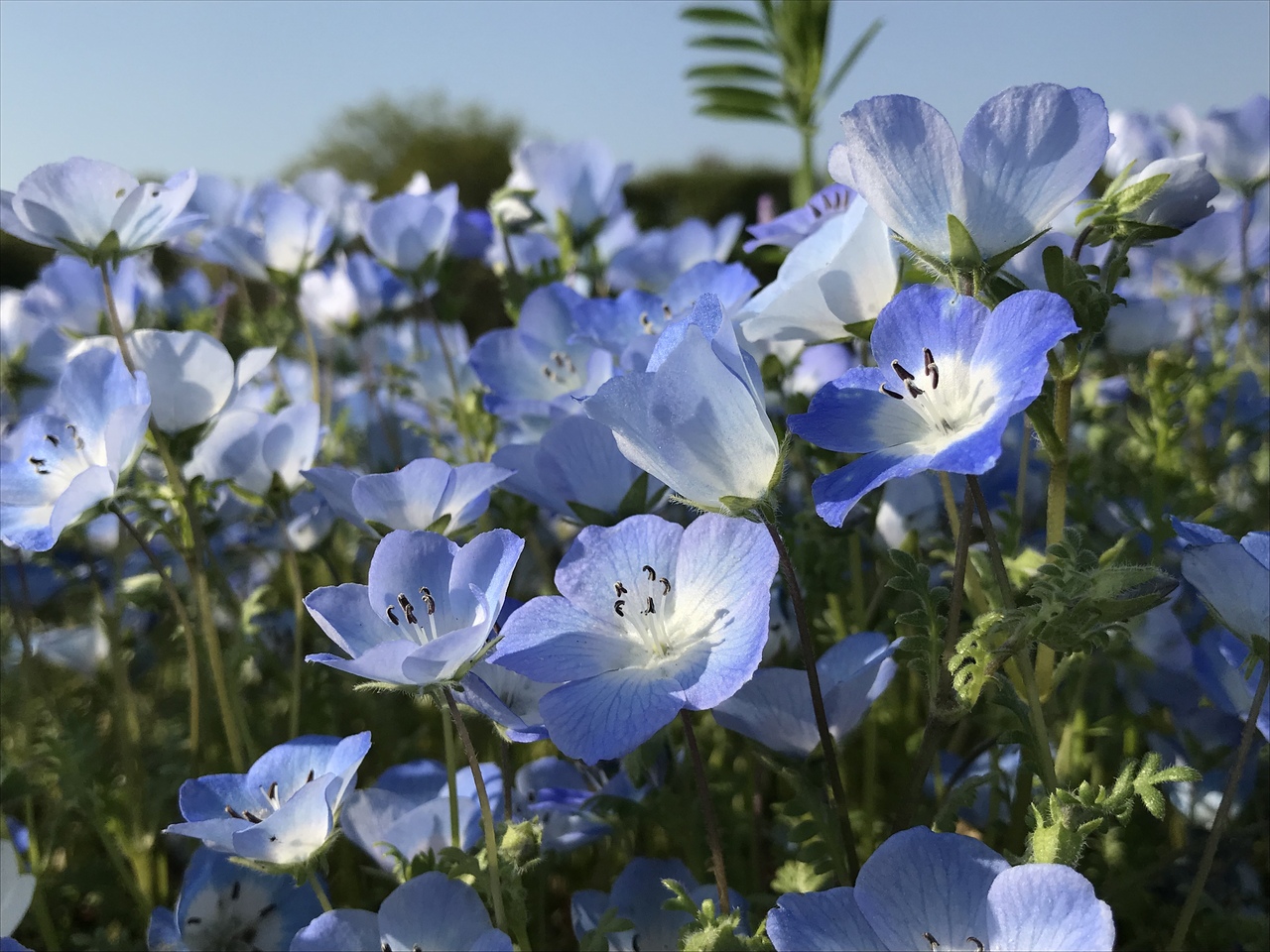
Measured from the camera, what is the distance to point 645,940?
0.80 meters

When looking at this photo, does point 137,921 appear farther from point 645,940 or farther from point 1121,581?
point 1121,581

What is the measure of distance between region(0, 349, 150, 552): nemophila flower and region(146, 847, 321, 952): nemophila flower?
0.97 feet

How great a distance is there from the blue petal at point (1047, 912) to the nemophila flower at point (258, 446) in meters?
0.76

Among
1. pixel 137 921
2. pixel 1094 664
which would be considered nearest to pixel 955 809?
pixel 1094 664

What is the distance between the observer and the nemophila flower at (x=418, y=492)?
77 centimetres

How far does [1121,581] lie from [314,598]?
0.45 meters

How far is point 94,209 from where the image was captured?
3.19 feet

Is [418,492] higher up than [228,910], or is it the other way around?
[418,492]

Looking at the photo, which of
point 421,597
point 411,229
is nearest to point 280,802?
point 421,597

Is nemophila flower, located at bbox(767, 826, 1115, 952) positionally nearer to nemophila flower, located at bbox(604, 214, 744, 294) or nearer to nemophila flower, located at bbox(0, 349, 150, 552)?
nemophila flower, located at bbox(0, 349, 150, 552)

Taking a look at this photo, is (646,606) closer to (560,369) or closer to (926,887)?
(926,887)

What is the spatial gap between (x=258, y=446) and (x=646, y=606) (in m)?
0.55

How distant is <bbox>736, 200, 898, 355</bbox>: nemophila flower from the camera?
0.75m

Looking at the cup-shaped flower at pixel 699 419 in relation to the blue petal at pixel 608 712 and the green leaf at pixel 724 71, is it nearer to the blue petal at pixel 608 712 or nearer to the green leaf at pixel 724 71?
the blue petal at pixel 608 712
